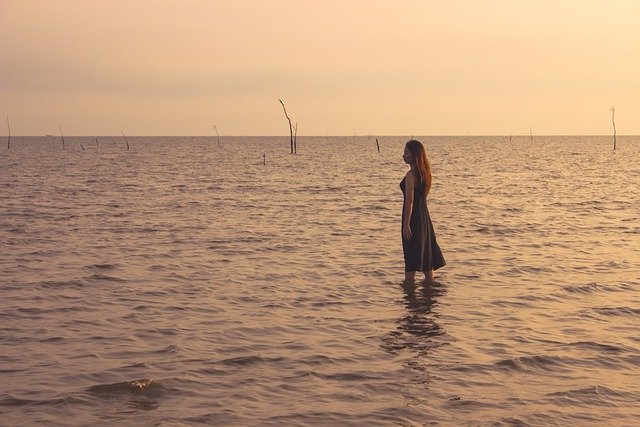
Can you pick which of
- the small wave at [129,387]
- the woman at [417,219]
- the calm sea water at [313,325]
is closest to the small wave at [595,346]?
the calm sea water at [313,325]

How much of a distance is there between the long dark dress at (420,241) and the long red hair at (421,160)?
0.09m

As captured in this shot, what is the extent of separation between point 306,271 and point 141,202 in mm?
15489

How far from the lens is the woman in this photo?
35.9 feet

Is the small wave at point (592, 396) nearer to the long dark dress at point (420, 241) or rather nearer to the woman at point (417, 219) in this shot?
the woman at point (417, 219)

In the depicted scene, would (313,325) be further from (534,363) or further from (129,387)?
(129,387)

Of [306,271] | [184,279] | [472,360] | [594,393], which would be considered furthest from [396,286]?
[594,393]

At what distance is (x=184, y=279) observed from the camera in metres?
12.6

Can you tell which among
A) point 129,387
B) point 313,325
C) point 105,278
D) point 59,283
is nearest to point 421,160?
point 313,325

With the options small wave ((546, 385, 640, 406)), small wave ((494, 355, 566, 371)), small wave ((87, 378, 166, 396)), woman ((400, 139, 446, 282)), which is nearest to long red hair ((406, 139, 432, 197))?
woman ((400, 139, 446, 282))

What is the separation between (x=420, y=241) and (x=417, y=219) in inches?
12.5

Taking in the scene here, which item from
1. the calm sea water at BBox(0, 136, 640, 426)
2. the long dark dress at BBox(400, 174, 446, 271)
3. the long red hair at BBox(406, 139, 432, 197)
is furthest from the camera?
the long dark dress at BBox(400, 174, 446, 271)

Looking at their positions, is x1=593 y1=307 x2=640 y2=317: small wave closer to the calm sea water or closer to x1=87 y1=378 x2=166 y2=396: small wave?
the calm sea water

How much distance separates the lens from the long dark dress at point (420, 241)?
37.5 ft

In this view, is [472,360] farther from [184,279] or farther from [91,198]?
[91,198]
